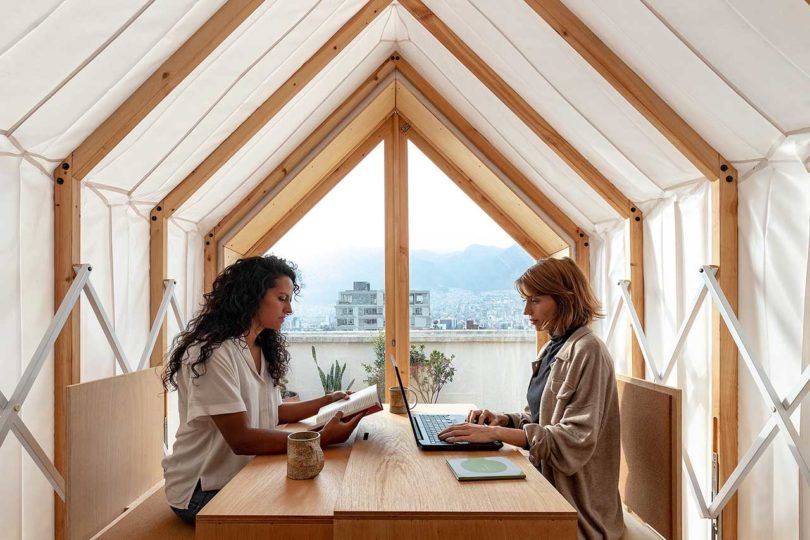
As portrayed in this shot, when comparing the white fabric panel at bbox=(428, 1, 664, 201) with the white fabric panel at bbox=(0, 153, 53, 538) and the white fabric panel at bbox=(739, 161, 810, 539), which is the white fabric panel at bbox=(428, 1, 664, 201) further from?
the white fabric panel at bbox=(0, 153, 53, 538)

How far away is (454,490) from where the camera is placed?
4.69ft

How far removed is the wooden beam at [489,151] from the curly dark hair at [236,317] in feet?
6.00

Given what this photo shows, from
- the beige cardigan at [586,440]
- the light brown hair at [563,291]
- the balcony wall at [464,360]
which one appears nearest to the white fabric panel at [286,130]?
the balcony wall at [464,360]

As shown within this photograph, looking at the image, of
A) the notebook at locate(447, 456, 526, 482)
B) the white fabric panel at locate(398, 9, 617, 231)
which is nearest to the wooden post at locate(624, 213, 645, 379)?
the white fabric panel at locate(398, 9, 617, 231)

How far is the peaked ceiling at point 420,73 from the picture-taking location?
177cm

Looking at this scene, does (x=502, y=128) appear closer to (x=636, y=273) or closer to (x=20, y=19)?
(x=636, y=273)

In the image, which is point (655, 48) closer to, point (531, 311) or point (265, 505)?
point (531, 311)

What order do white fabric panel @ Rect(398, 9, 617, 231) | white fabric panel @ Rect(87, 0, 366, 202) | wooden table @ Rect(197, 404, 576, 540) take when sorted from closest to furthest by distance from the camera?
wooden table @ Rect(197, 404, 576, 540) → white fabric panel @ Rect(87, 0, 366, 202) → white fabric panel @ Rect(398, 9, 617, 231)

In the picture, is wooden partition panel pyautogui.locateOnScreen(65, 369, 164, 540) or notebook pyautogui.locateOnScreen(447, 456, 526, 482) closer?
notebook pyautogui.locateOnScreen(447, 456, 526, 482)

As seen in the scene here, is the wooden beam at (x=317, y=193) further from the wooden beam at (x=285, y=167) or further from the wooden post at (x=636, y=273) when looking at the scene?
the wooden post at (x=636, y=273)

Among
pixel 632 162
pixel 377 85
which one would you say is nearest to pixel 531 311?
pixel 632 162

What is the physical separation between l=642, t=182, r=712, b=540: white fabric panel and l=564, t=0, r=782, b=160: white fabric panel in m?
0.29

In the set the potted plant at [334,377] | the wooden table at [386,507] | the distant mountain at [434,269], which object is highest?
the distant mountain at [434,269]

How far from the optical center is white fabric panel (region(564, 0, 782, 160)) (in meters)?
1.96
